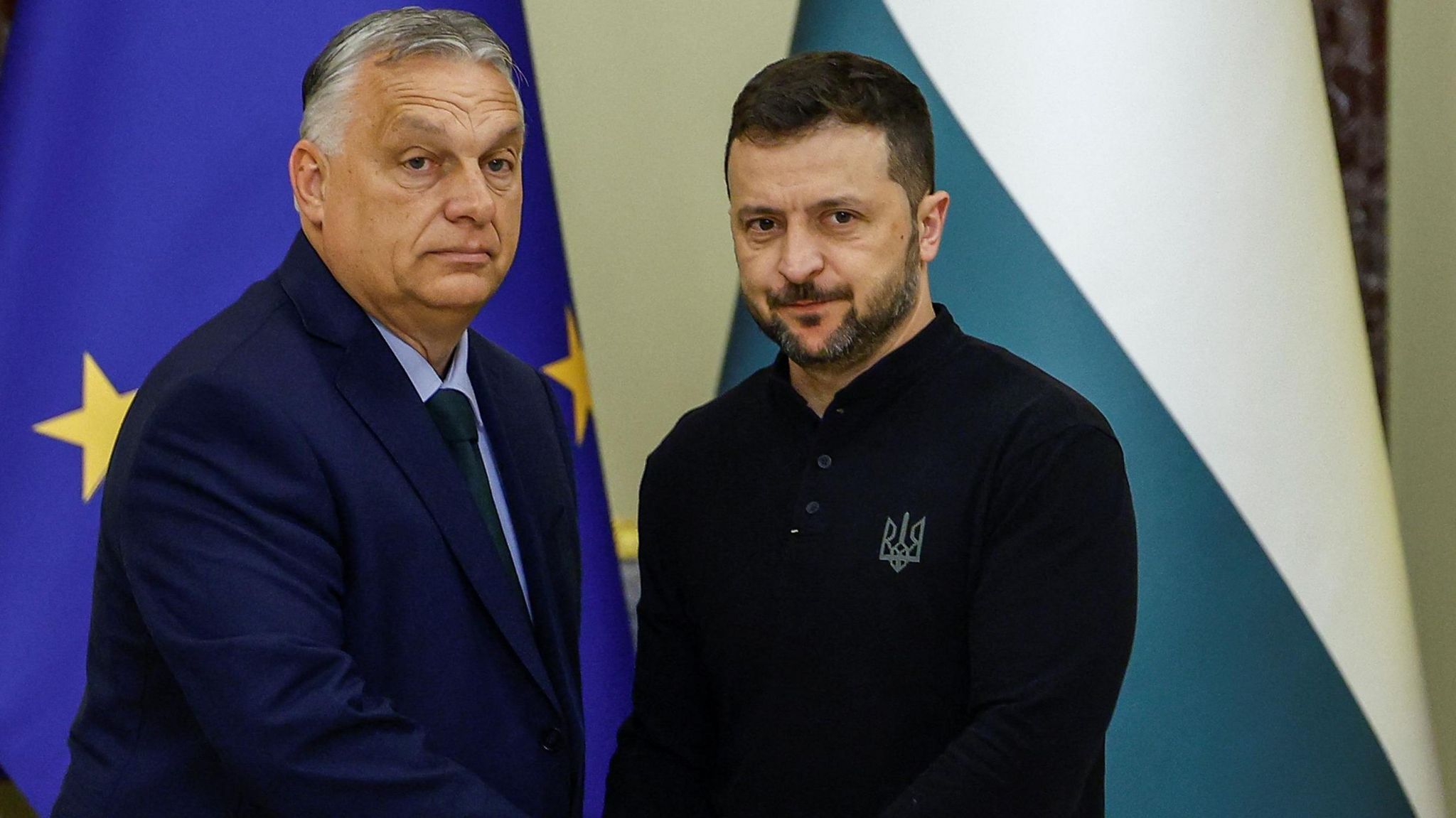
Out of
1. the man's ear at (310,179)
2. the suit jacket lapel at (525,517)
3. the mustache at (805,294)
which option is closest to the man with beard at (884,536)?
the mustache at (805,294)

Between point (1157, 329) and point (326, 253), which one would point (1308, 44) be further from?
point (326, 253)

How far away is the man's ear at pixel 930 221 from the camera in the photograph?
1.71 metres

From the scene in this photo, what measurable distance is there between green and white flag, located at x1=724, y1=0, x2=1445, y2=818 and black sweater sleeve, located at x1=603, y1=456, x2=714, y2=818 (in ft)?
2.22

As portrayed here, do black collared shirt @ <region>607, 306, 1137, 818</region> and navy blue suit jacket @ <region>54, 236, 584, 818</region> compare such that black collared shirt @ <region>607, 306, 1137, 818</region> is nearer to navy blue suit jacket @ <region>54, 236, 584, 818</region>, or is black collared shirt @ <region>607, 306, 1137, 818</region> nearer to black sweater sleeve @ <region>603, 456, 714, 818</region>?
black sweater sleeve @ <region>603, 456, 714, 818</region>

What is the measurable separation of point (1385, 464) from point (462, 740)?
4.74 ft

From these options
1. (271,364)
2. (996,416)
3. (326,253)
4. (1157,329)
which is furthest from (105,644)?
(1157,329)

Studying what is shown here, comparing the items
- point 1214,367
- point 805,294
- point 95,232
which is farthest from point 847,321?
point 95,232

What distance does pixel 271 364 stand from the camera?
1.51m

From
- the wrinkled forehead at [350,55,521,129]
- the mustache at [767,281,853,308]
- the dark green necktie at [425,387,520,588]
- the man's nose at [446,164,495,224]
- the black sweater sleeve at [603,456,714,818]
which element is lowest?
the black sweater sleeve at [603,456,714,818]

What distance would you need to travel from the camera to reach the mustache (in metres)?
1.64

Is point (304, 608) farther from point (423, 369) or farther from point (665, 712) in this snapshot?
point (665, 712)

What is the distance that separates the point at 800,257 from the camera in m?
1.63

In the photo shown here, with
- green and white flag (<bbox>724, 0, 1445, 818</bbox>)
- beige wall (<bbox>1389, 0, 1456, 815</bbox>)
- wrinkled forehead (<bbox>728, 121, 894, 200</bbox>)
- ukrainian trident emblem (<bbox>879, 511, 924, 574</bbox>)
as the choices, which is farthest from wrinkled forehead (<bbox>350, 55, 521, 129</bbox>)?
beige wall (<bbox>1389, 0, 1456, 815</bbox>)

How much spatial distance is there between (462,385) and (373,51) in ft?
1.24
